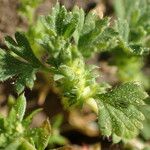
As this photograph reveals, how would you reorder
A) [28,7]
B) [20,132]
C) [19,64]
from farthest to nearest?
[28,7] < [19,64] < [20,132]

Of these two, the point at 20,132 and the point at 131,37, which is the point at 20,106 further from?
the point at 131,37

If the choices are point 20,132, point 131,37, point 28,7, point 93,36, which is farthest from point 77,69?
point 28,7

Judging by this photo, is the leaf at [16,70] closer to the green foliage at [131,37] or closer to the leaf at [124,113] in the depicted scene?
the leaf at [124,113]

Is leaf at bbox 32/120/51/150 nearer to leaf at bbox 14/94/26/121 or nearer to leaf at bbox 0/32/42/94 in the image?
leaf at bbox 14/94/26/121

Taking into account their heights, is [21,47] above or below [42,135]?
above

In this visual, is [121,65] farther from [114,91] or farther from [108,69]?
[114,91]

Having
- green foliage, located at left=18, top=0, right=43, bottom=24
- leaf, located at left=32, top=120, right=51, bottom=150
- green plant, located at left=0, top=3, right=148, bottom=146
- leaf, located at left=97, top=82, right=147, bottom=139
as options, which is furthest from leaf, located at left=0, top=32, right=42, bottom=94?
green foliage, located at left=18, top=0, right=43, bottom=24

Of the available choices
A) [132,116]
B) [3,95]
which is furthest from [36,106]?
[132,116]
